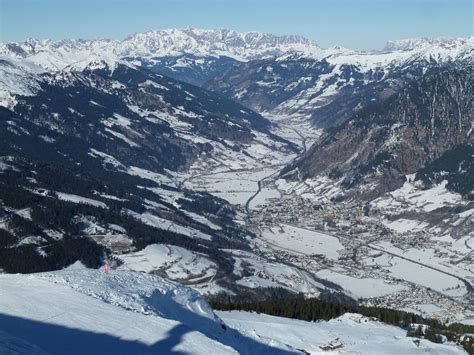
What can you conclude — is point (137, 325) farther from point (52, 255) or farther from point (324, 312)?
point (52, 255)

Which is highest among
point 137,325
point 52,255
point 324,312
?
point 52,255

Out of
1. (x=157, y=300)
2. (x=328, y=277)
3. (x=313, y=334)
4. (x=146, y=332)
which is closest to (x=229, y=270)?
(x=328, y=277)

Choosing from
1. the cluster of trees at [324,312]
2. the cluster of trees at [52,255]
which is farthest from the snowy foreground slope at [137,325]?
the cluster of trees at [52,255]

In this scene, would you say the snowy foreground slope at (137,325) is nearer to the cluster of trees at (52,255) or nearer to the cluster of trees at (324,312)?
the cluster of trees at (324,312)

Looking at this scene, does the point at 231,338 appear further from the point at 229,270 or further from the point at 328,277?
the point at 328,277

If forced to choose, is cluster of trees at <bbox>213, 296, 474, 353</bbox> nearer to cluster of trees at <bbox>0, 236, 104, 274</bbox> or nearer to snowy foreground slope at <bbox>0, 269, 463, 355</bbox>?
snowy foreground slope at <bbox>0, 269, 463, 355</bbox>

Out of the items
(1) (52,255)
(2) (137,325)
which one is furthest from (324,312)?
(1) (52,255)

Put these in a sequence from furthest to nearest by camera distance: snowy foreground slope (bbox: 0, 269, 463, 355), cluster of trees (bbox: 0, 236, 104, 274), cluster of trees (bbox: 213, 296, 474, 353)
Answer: cluster of trees (bbox: 0, 236, 104, 274)
cluster of trees (bbox: 213, 296, 474, 353)
snowy foreground slope (bbox: 0, 269, 463, 355)

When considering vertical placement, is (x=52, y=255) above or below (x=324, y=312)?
above

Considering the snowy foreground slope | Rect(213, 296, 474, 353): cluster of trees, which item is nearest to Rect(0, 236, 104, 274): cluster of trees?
Rect(213, 296, 474, 353): cluster of trees
